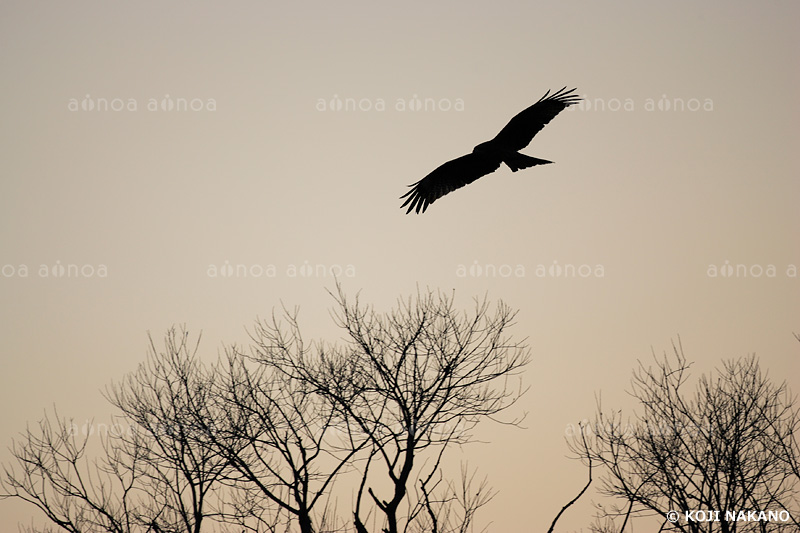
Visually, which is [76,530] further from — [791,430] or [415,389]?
[791,430]

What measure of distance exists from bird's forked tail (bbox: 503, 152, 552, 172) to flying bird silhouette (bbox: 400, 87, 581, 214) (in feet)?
1.41

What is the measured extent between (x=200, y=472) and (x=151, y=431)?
1.10 meters

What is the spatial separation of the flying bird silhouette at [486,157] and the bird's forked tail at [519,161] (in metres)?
0.43

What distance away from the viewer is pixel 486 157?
44.1 feet

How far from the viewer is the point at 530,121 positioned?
44.5 ft

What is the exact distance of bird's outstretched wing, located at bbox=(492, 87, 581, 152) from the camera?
44.5ft

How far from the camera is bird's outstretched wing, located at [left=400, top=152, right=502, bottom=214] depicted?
13.6m

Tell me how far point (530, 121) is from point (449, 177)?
52.6 inches

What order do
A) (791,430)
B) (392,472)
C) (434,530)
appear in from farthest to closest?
1. (791,430)
2. (392,472)
3. (434,530)

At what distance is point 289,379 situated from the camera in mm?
13859

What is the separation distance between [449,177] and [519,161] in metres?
1.25

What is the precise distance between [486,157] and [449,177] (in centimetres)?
60

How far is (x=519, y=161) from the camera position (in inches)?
504

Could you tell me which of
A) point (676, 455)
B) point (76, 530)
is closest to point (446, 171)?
point (676, 455)
